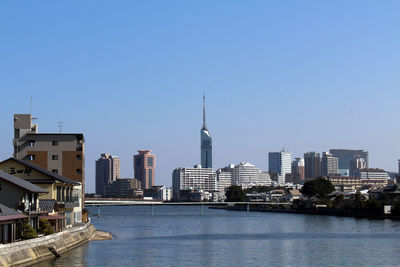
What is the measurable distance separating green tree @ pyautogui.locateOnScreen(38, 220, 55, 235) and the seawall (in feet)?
1.84

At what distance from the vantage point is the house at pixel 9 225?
4191cm

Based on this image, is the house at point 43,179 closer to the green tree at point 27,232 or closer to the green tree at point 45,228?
the green tree at point 45,228

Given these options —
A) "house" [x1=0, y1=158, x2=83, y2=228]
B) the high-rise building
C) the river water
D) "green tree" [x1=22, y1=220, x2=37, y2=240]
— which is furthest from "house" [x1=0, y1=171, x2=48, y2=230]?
the high-rise building

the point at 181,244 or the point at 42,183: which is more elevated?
the point at 42,183

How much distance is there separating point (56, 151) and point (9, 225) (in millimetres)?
42611

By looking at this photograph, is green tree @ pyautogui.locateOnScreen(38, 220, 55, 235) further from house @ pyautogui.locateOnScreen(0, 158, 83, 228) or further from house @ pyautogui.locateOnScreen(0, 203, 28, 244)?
house @ pyautogui.locateOnScreen(0, 158, 83, 228)

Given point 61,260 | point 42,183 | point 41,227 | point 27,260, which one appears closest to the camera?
point 27,260

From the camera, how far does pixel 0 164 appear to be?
6325 cm

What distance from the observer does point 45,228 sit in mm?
52062

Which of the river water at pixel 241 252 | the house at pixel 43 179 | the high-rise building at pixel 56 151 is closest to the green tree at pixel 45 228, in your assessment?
the river water at pixel 241 252

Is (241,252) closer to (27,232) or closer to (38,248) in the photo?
(38,248)

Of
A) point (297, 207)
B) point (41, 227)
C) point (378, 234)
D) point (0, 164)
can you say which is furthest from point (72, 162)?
point (297, 207)

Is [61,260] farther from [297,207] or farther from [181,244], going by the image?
[297,207]

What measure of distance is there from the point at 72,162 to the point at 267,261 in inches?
1628
